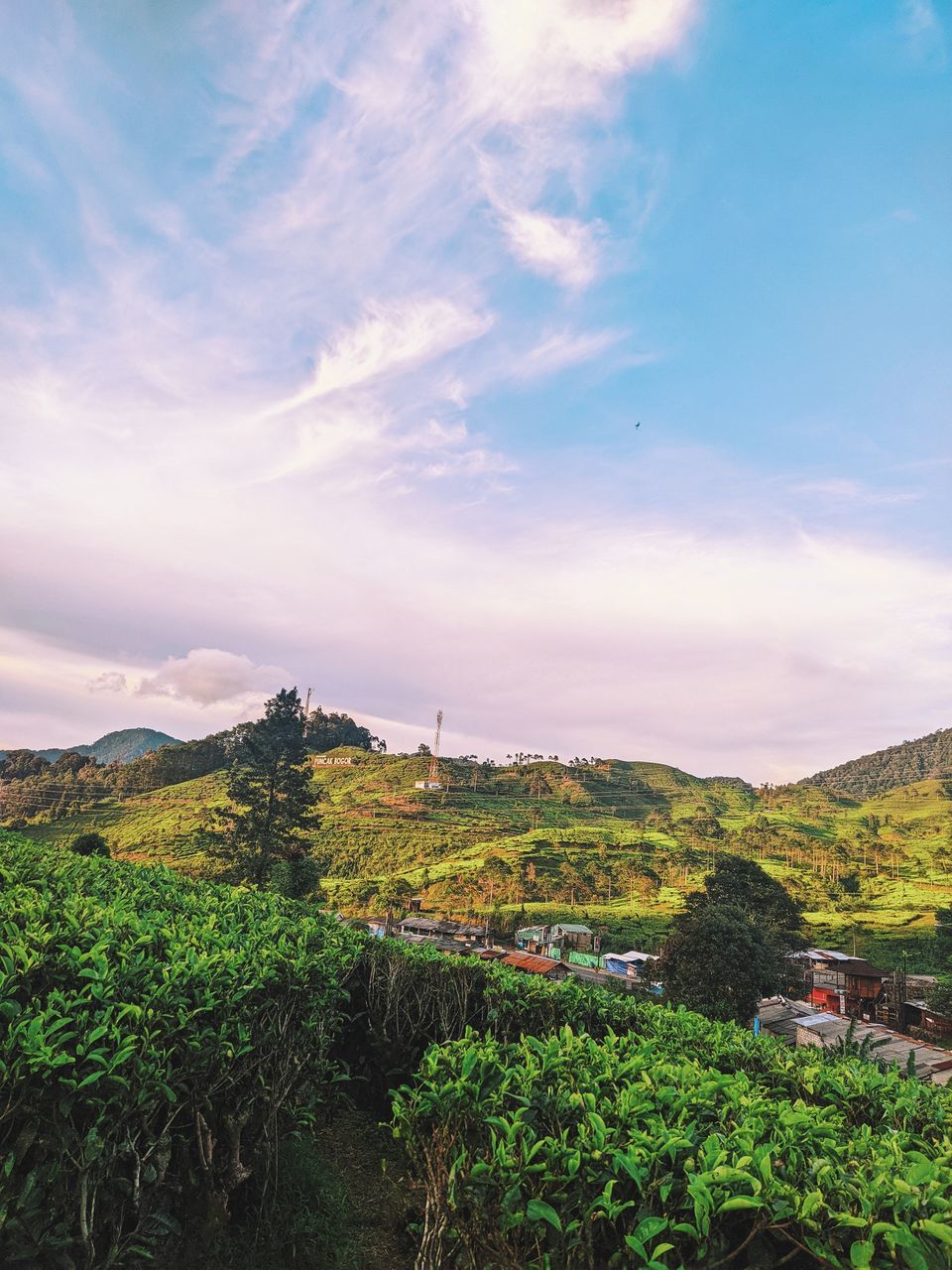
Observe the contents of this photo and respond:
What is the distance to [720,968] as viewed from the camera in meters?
23.4

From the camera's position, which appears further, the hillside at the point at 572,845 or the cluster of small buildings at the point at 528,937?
the hillside at the point at 572,845

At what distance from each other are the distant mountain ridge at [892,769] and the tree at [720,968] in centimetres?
11248

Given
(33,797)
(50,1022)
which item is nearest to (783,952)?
(50,1022)

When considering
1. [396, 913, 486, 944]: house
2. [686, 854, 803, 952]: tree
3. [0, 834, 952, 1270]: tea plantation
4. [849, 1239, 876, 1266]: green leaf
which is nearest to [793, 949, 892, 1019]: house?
[686, 854, 803, 952]: tree

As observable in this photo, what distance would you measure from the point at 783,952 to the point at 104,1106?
4017 cm

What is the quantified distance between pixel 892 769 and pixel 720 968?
140277mm

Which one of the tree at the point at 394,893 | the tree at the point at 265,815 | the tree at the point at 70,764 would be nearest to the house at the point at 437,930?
the tree at the point at 394,893

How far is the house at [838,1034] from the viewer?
56.3ft

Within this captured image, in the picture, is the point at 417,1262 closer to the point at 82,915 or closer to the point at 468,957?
the point at 82,915

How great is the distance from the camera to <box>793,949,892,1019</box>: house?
33.6 metres

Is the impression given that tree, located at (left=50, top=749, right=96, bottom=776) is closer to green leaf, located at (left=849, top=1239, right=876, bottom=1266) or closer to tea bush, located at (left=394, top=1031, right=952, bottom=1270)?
tea bush, located at (left=394, top=1031, right=952, bottom=1270)

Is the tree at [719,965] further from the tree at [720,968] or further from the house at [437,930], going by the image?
the house at [437,930]

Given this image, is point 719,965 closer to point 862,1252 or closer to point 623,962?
point 623,962

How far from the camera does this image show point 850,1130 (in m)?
3.05
